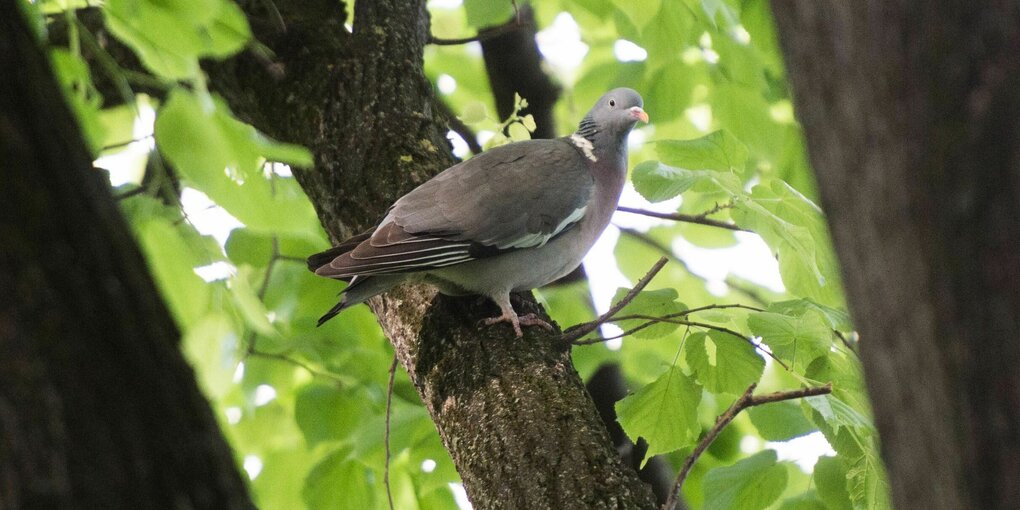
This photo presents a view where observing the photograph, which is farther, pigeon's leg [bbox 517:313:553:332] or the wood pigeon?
the wood pigeon

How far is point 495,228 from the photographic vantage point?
339 cm

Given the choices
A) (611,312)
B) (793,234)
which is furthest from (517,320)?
(793,234)

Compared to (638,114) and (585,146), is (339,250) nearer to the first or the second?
(585,146)

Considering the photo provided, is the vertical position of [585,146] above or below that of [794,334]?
above

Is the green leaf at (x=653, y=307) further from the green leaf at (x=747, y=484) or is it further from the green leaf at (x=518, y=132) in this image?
the green leaf at (x=518, y=132)

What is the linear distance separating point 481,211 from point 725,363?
42.2 inches

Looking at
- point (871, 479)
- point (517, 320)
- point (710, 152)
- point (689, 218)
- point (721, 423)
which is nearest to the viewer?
point (721, 423)

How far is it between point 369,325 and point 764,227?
92.8 inches

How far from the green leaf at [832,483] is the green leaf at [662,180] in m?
0.93

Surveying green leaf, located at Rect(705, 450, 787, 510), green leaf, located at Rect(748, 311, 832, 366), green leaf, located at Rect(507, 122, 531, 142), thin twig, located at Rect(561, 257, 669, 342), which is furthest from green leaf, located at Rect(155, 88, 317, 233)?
green leaf, located at Rect(507, 122, 531, 142)

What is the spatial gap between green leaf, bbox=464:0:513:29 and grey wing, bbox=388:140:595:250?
3.10 ft

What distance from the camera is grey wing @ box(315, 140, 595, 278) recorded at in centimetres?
296

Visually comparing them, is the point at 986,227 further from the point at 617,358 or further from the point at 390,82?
the point at 617,358

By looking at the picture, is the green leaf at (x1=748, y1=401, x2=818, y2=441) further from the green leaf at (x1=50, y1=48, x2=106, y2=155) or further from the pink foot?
the green leaf at (x1=50, y1=48, x2=106, y2=155)
